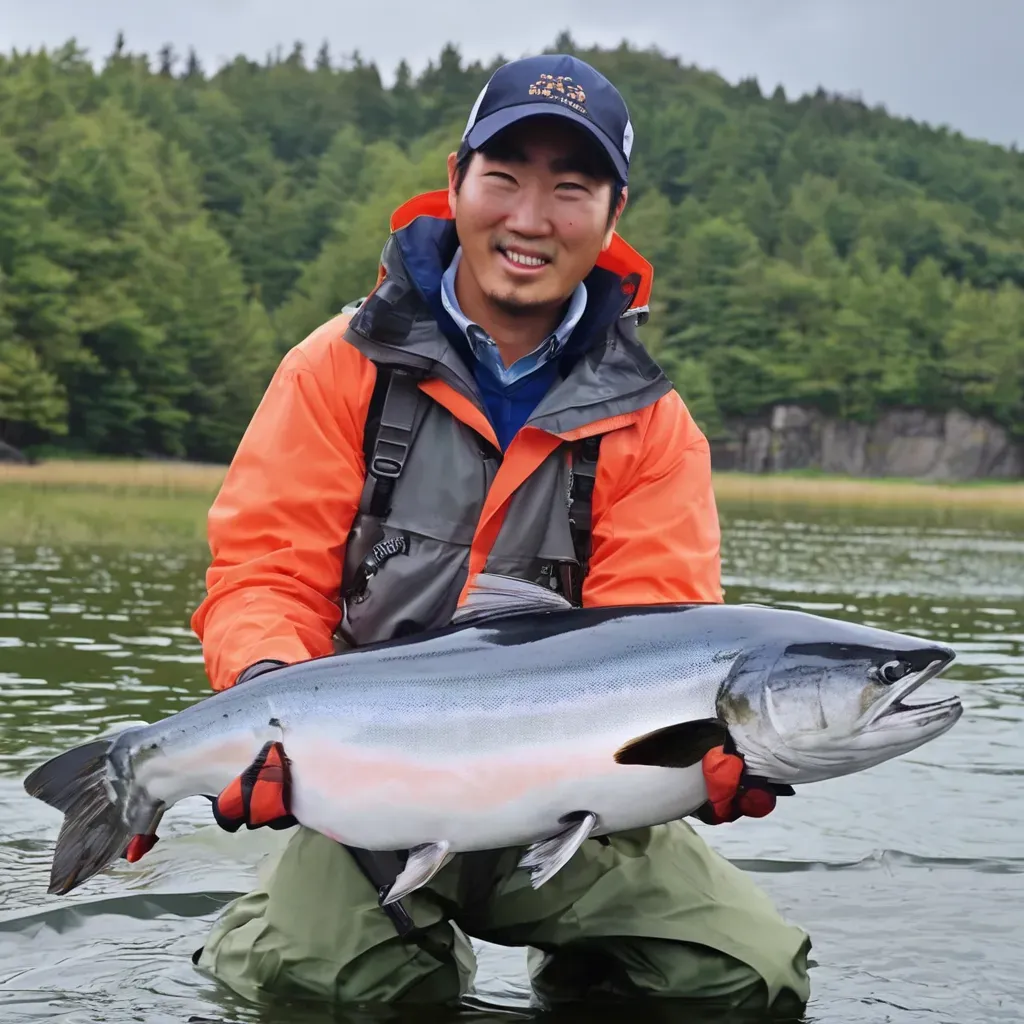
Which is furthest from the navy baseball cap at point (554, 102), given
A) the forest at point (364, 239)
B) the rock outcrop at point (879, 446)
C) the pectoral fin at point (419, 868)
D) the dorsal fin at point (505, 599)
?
the rock outcrop at point (879, 446)

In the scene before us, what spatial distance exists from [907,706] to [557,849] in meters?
0.72

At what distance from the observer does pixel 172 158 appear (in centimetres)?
8106

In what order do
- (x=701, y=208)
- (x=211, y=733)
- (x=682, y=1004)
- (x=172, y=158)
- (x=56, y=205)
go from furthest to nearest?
(x=701, y=208) < (x=172, y=158) < (x=56, y=205) < (x=682, y=1004) < (x=211, y=733)

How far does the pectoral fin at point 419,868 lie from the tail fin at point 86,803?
63cm

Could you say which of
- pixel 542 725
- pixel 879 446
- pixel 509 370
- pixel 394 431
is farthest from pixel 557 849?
pixel 879 446

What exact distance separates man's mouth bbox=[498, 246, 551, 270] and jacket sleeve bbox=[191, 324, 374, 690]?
1.47 feet

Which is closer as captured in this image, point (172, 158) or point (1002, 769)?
point (1002, 769)

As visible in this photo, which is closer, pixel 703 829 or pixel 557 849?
pixel 557 849

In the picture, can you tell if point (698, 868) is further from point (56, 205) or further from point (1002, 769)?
point (56, 205)

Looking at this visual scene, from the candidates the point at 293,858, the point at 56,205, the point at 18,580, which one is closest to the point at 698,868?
the point at 293,858

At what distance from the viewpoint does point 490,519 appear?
359cm

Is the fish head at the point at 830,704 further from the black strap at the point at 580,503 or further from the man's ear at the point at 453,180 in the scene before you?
the man's ear at the point at 453,180

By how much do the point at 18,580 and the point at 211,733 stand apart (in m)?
9.68

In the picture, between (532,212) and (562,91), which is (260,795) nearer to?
(532,212)
